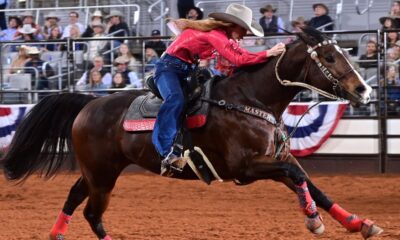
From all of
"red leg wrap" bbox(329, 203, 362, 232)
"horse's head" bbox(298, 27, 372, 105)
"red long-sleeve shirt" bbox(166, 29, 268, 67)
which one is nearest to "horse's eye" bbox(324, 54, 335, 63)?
"horse's head" bbox(298, 27, 372, 105)

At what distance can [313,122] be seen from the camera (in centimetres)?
1199

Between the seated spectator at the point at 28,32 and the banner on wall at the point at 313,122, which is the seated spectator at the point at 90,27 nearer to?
the seated spectator at the point at 28,32

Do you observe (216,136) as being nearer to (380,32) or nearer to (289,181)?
(289,181)

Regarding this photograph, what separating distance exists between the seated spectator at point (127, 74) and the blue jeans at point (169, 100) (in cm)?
600

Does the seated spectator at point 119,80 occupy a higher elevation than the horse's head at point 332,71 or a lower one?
lower

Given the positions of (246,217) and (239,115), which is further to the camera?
(246,217)

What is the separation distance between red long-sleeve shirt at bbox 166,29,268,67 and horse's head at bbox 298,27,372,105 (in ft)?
1.35

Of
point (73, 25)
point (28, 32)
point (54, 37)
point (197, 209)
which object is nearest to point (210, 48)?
point (197, 209)

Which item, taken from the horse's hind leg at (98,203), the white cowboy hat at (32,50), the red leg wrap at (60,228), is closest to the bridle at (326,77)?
the horse's hind leg at (98,203)

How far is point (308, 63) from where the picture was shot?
6.23 m

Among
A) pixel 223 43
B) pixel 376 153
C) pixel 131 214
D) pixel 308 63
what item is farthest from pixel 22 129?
pixel 376 153

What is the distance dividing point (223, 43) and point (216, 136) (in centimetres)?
77

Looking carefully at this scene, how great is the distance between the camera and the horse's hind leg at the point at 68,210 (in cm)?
704

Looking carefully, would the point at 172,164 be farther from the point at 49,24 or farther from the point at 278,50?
the point at 49,24
